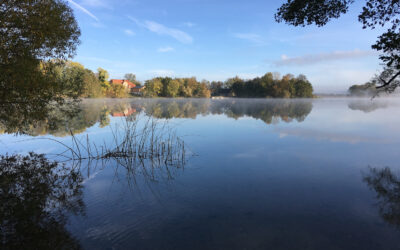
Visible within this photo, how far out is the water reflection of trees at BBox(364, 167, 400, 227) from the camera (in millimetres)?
5520

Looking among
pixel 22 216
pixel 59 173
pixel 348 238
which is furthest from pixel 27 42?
pixel 348 238

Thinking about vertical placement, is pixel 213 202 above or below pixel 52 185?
below

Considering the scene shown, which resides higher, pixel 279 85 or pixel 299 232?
pixel 279 85

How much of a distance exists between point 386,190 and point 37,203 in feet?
33.4

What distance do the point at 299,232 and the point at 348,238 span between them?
941 mm

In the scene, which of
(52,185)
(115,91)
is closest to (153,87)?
(115,91)

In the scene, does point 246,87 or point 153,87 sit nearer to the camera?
point 153,87

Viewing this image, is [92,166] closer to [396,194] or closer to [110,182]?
[110,182]

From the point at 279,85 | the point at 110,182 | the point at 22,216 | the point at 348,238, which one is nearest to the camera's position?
the point at 348,238

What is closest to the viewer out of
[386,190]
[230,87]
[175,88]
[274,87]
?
[386,190]

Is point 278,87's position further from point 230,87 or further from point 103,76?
point 103,76

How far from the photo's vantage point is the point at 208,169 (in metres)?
9.28

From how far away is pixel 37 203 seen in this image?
236 inches

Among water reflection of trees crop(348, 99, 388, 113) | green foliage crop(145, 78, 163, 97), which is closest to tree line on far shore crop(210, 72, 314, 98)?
green foliage crop(145, 78, 163, 97)
